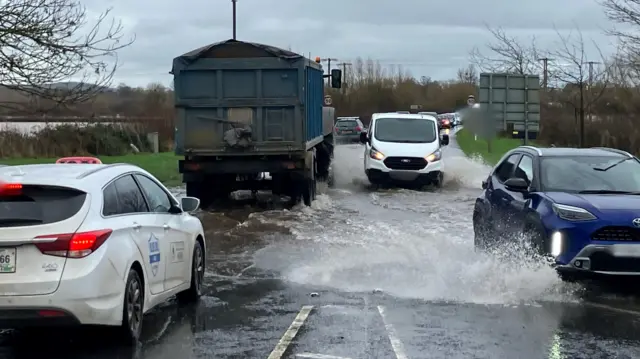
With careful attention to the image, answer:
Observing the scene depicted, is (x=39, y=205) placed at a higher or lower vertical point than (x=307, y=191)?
higher

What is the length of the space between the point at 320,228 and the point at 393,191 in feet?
26.2

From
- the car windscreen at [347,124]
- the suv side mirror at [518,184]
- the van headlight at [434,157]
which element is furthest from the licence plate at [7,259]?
the car windscreen at [347,124]

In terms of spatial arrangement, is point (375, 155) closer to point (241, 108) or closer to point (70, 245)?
point (241, 108)

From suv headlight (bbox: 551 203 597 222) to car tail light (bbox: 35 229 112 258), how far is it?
513 cm

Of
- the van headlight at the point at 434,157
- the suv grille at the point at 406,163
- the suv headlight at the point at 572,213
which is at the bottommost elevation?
the suv grille at the point at 406,163

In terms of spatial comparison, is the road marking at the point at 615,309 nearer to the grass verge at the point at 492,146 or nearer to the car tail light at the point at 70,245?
the car tail light at the point at 70,245

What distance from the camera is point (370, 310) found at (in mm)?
8797

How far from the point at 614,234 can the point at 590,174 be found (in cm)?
162

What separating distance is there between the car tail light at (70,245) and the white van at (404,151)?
17.1 meters

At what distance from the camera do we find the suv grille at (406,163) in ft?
76.4

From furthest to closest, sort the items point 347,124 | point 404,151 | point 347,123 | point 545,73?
point 347,123 < point 347,124 < point 545,73 < point 404,151

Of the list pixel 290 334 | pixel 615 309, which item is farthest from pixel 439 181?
pixel 290 334

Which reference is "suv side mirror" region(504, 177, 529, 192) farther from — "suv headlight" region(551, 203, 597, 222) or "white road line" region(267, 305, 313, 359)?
"white road line" region(267, 305, 313, 359)

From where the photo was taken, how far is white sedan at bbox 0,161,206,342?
643 centimetres
